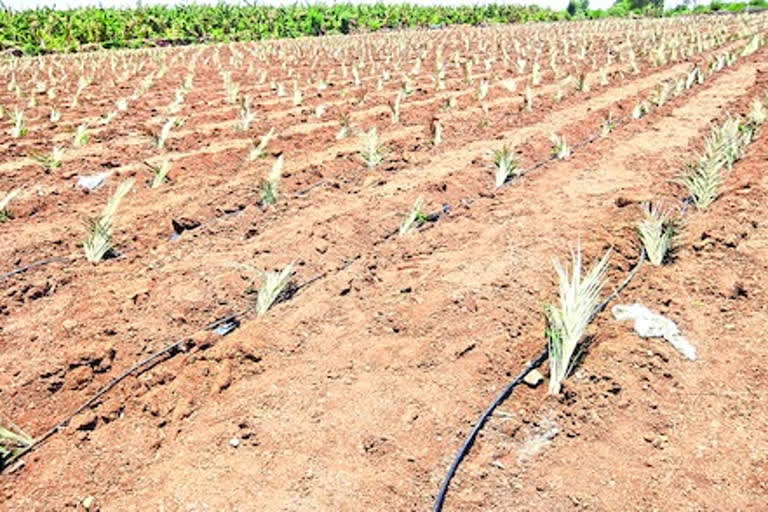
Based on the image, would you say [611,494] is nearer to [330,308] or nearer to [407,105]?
[330,308]

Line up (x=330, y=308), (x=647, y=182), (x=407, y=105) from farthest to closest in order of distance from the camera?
(x=407, y=105), (x=647, y=182), (x=330, y=308)

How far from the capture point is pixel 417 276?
3.46 meters

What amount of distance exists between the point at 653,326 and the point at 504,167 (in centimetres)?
228

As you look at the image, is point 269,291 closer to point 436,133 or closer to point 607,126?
point 436,133

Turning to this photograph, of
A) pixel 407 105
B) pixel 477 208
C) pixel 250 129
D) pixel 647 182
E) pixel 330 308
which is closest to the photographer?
pixel 330 308

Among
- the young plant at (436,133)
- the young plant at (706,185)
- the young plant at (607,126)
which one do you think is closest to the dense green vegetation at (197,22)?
the young plant at (436,133)

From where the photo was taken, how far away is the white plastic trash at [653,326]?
8.94 feet

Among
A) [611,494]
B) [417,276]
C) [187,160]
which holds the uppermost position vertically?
[187,160]

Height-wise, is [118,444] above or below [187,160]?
below

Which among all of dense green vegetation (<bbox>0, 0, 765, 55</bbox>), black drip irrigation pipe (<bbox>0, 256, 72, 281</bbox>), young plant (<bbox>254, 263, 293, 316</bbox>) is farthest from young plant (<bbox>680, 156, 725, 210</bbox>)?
dense green vegetation (<bbox>0, 0, 765, 55</bbox>)

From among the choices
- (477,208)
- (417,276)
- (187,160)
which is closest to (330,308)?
(417,276)

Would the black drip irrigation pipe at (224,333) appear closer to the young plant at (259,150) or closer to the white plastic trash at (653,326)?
the white plastic trash at (653,326)

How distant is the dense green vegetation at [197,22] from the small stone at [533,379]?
1898 centimetres

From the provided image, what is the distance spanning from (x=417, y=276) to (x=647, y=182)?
102 inches
